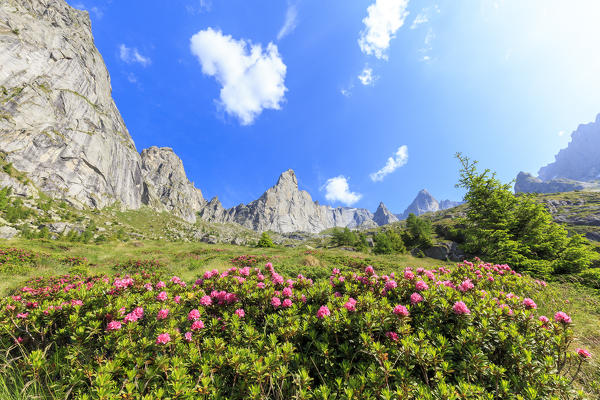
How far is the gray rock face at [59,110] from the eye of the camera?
234ft

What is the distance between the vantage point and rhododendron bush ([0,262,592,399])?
2180 mm

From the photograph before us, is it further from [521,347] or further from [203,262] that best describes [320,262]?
[521,347]

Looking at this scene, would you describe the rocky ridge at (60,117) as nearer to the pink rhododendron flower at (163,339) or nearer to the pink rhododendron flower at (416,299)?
the pink rhododendron flower at (163,339)

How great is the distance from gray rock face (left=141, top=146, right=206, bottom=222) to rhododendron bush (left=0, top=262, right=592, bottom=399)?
174 meters

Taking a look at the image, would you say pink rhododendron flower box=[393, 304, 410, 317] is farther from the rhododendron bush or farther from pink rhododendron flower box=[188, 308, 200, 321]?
pink rhododendron flower box=[188, 308, 200, 321]

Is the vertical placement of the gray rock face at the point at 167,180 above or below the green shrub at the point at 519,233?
above

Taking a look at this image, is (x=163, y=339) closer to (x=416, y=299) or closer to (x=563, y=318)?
(x=416, y=299)

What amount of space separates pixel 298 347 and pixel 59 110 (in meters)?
138

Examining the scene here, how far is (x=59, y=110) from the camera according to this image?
85312 mm

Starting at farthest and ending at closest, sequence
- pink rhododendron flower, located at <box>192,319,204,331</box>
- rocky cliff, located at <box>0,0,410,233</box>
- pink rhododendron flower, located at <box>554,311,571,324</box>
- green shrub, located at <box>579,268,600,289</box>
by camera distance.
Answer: rocky cliff, located at <box>0,0,410,233</box>, green shrub, located at <box>579,268,600,289</box>, pink rhododendron flower, located at <box>192,319,204,331</box>, pink rhododendron flower, located at <box>554,311,571,324</box>

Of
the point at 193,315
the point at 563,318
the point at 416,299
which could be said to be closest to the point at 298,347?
the point at 193,315

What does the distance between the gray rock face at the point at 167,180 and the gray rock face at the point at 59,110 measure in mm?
39797

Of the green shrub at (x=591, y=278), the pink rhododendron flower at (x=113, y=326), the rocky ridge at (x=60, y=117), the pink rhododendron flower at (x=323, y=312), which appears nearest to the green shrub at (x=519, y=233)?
the green shrub at (x=591, y=278)

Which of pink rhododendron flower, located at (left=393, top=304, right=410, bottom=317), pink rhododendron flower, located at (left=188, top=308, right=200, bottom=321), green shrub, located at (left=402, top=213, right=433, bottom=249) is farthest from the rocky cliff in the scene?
green shrub, located at (left=402, top=213, right=433, bottom=249)
